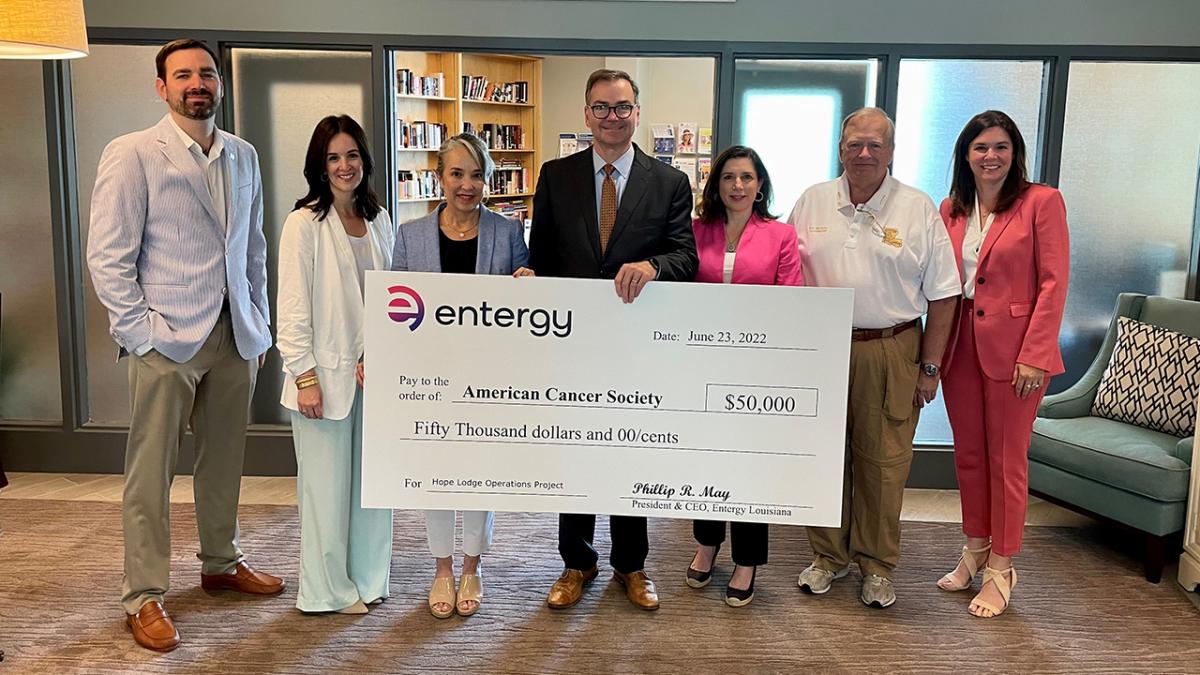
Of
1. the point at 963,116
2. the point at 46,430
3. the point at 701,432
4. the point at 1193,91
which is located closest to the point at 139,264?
the point at 701,432

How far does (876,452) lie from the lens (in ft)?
9.75

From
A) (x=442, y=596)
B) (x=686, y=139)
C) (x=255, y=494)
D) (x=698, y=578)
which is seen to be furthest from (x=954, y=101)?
(x=686, y=139)

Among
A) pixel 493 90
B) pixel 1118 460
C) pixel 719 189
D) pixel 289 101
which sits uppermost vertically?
pixel 493 90

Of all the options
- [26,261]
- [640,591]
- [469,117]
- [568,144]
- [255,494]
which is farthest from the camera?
[568,144]

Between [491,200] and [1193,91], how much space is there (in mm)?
5649

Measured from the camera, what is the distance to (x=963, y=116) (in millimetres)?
4176

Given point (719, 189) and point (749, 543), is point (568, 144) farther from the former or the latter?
point (749, 543)

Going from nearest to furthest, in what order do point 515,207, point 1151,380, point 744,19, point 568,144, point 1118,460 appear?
point 1118,460, point 1151,380, point 744,19, point 568,144, point 515,207

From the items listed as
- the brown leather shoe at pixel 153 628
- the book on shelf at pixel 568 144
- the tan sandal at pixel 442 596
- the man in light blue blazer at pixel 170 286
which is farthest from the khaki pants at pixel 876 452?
the book on shelf at pixel 568 144

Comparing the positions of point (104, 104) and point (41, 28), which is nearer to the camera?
point (41, 28)

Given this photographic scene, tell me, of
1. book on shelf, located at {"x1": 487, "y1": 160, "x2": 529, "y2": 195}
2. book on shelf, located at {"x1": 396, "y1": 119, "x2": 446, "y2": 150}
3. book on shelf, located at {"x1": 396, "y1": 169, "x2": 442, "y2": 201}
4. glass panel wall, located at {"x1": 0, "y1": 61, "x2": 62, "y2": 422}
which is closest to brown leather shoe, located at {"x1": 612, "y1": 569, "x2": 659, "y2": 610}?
glass panel wall, located at {"x1": 0, "y1": 61, "x2": 62, "y2": 422}

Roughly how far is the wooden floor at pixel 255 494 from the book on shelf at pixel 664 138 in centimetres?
449

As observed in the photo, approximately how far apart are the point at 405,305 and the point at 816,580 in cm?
169

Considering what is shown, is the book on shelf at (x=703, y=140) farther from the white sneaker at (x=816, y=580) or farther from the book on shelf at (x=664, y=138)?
the white sneaker at (x=816, y=580)
